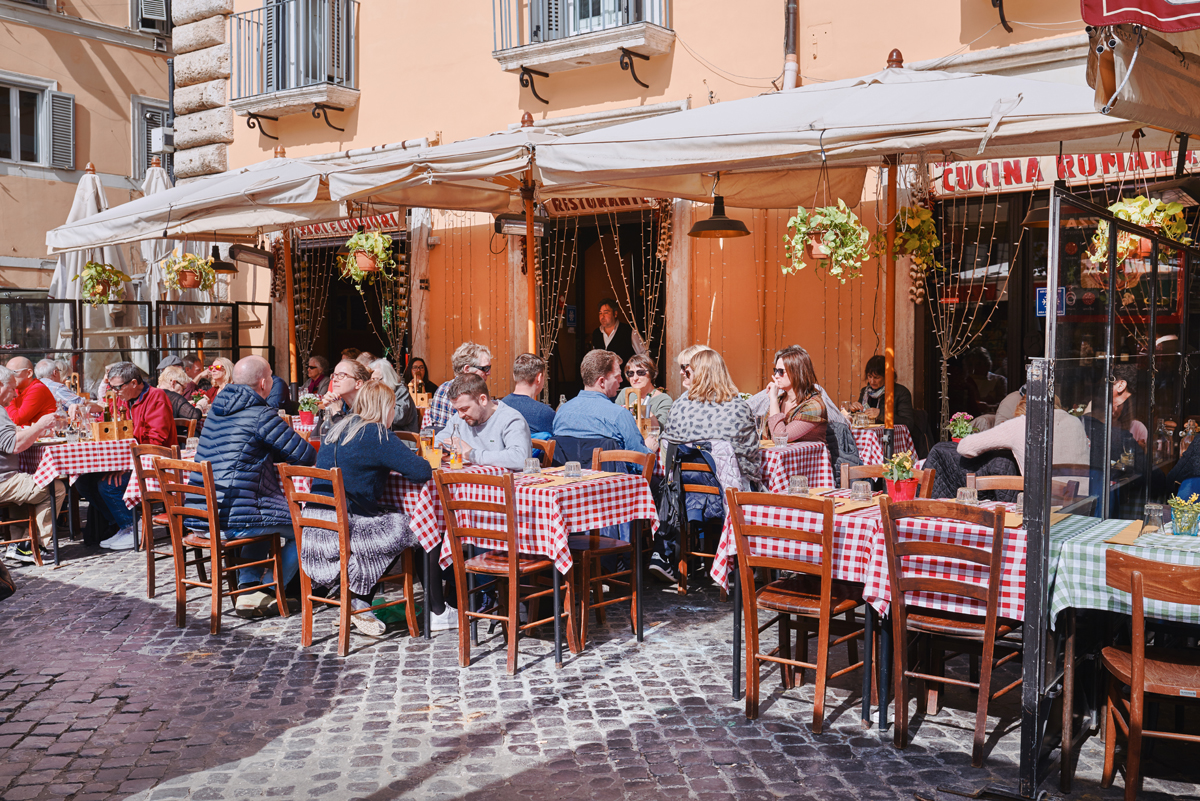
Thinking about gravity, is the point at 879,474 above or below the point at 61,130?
below

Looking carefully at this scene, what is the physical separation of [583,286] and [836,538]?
8.35 metres

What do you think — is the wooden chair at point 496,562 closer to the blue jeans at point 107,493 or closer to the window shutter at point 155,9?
the blue jeans at point 107,493

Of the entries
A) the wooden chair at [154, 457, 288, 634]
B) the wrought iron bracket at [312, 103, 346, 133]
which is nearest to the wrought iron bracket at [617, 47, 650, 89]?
the wrought iron bracket at [312, 103, 346, 133]

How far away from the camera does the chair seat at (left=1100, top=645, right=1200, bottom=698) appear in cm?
349

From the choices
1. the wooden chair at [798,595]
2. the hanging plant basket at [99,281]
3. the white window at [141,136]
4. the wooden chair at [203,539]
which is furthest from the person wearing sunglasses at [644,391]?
the white window at [141,136]

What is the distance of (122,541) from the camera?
28.0 ft

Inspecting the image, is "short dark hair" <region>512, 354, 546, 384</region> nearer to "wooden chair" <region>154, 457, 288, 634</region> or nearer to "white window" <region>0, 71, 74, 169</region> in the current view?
"wooden chair" <region>154, 457, 288, 634</region>

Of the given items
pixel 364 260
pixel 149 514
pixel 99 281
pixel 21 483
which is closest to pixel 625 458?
pixel 149 514

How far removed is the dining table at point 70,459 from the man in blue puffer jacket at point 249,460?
6.68 ft

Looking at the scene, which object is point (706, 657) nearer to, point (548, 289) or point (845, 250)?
point (845, 250)

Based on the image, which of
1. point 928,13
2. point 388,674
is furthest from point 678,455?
point 928,13

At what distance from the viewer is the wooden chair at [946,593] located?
390cm

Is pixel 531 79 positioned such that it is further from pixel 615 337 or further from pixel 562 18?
pixel 615 337

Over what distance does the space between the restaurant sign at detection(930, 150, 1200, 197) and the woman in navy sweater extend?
5277 millimetres
